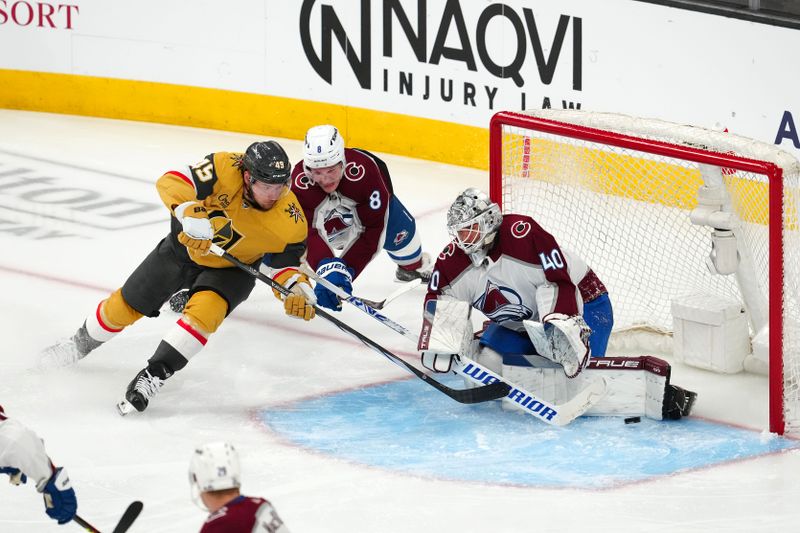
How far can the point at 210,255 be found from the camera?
465 centimetres

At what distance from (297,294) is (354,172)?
631mm

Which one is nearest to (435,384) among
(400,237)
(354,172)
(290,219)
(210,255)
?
(290,219)

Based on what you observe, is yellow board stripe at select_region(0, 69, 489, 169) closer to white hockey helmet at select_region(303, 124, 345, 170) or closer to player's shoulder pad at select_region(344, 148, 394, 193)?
player's shoulder pad at select_region(344, 148, 394, 193)

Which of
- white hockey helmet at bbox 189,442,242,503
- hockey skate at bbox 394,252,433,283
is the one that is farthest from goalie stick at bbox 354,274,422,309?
white hockey helmet at bbox 189,442,242,503

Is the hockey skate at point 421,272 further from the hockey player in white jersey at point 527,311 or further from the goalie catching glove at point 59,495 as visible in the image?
the goalie catching glove at point 59,495

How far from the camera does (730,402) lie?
183 inches

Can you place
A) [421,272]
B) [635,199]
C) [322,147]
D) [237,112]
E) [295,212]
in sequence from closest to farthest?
[295,212], [322,147], [635,199], [421,272], [237,112]

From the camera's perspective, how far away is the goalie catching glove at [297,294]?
4.61 meters

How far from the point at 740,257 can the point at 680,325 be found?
430 millimetres

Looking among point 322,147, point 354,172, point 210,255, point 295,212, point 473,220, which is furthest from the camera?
point 354,172

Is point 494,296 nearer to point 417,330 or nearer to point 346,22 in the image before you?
point 417,330

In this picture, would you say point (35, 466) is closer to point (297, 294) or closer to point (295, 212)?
point (297, 294)

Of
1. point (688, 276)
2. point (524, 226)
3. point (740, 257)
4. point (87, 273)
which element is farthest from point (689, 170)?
point (87, 273)

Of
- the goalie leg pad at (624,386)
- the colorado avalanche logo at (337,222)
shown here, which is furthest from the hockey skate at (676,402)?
the colorado avalanche logo at (337,222)
